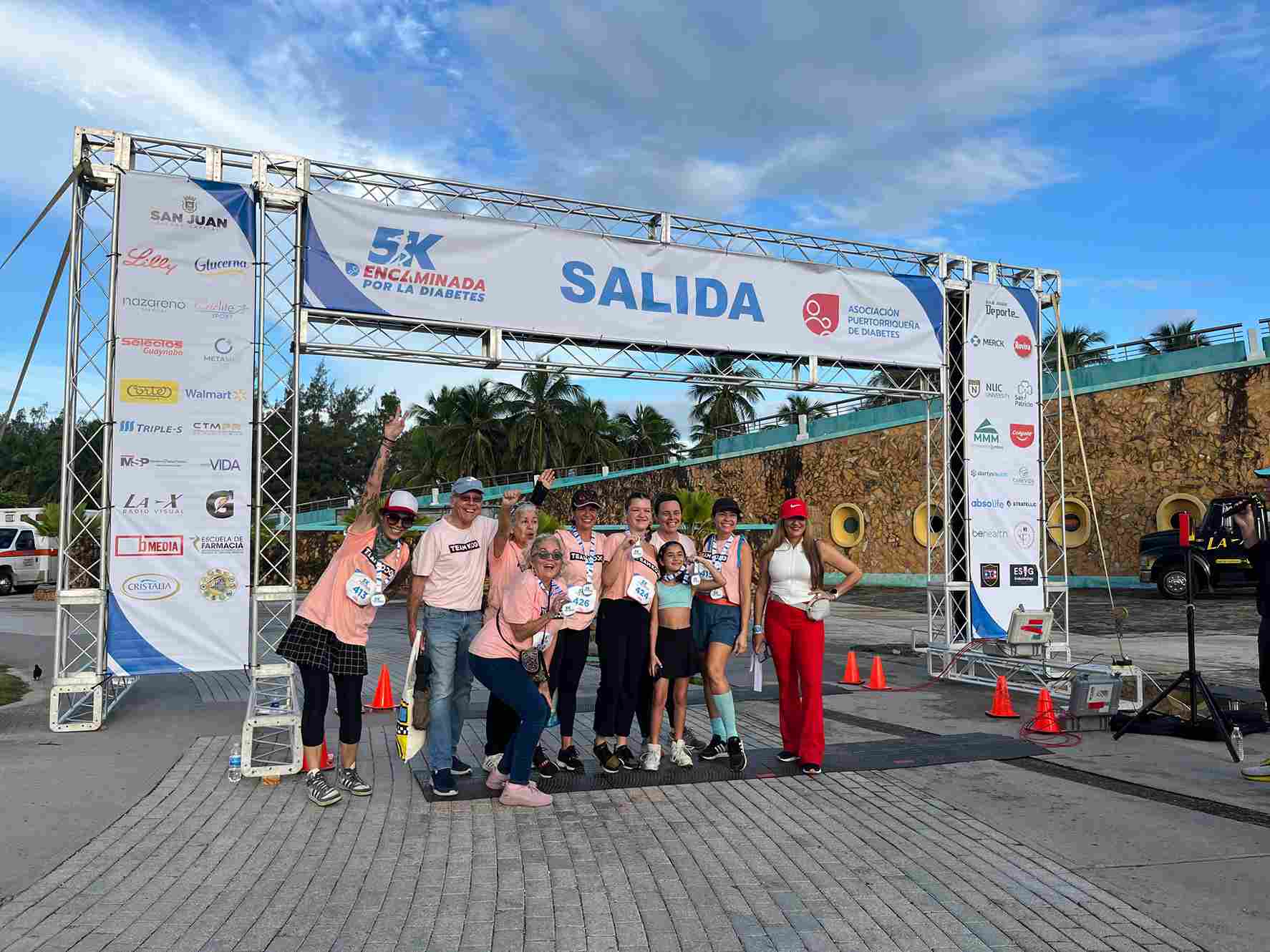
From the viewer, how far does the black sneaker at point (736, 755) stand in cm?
631

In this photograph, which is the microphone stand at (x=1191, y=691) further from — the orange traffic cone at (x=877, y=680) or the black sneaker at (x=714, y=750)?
the black sneaker at (x=714, y=750)

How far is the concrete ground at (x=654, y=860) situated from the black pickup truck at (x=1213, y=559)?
15.1 metres

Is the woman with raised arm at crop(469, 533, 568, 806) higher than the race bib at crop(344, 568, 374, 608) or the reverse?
the reverse

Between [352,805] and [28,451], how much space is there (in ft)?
238

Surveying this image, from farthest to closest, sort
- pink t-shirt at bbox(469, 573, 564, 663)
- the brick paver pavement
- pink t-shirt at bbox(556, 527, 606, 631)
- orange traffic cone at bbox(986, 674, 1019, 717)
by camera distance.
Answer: orange traffic cone at bbox(986, 674, 1019, 717), pink t-shirt at bbox(556, 527, 606, 631), pink t-shirt at bbox(469, 573, 564, 663), the brick paver pavement

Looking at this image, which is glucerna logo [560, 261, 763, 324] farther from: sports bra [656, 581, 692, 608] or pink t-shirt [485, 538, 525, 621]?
sports bra [656, 581, 692, 608]

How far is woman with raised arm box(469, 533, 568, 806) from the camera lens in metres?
5.47

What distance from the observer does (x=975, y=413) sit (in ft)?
38.8

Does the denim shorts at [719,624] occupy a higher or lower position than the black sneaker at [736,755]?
higher

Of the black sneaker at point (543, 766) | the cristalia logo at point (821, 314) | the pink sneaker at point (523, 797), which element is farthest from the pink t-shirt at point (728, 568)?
the cristalia logo at point (821, 314)

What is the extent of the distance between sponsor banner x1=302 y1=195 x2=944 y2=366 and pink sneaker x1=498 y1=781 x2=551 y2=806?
5.25m

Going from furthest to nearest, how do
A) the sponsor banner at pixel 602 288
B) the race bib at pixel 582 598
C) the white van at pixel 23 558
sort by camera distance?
the white van at pixel 23 558
the sponsor banner at pixel 602 288
the race bib at pixel 582 598

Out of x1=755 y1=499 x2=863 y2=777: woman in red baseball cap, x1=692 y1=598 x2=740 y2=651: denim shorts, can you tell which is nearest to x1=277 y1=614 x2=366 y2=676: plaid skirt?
x1=692 y1=598 x2=740 y2=651: denim shorts

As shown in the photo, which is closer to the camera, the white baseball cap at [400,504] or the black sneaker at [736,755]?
the white baseball cap at [400,504]
